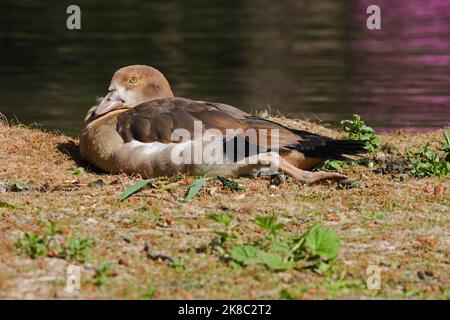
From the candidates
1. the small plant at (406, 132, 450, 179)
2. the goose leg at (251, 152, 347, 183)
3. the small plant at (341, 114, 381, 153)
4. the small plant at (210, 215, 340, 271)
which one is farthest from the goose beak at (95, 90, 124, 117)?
the small plant at (210, 215, 340, 271)

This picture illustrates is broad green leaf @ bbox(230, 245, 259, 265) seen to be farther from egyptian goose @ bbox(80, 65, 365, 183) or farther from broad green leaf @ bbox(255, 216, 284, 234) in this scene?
egyptian goose @ bbox(80, 65, 365, 183)

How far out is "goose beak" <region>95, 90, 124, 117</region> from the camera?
31.7ft

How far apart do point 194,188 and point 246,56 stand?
12810mm

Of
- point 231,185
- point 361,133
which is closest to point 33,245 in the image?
point 231,185

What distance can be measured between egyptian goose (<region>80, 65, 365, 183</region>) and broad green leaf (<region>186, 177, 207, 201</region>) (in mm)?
546

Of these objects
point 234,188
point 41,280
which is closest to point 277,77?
point 234,188

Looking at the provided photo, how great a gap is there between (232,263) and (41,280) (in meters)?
1.13

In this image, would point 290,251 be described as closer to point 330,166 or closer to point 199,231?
point 199,231

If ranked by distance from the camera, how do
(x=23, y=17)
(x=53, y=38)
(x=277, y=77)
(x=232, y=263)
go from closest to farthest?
(x=232, y=263) → (x=277, y=77) → (x=53, y=38) → (x=23, y=17)

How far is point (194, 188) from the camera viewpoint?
7.75 meters

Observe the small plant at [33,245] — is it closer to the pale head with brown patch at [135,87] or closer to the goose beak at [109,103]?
the goose beak at [109,103]

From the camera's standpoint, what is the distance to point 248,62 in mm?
19688
